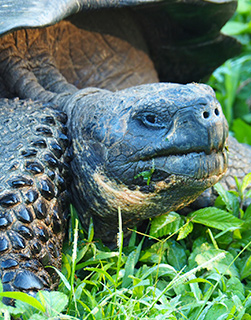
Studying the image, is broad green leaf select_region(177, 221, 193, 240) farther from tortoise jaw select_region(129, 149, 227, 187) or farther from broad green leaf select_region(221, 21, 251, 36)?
broad green leaf select_region(221, 21, 251, 36)

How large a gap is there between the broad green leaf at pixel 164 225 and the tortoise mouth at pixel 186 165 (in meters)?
0.25

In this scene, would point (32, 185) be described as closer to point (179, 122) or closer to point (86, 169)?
point (86, 169)

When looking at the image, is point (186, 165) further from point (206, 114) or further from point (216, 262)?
point (216, 262)

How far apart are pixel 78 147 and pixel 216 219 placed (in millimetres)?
597

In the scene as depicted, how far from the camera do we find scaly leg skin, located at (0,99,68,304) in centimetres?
143

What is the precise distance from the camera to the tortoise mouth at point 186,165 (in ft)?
5.09

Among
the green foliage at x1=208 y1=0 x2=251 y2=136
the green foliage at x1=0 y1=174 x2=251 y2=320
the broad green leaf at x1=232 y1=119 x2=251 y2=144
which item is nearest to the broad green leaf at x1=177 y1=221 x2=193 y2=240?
the green foliage at x1=0 y1=174 x2=251 y2=320

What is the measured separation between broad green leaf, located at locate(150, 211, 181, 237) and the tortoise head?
0.23ft

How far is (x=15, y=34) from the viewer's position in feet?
7.13

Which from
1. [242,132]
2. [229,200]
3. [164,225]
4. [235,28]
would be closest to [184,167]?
[164,225]

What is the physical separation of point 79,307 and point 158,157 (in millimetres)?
528

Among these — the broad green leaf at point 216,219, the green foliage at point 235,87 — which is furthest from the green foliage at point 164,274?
the green foliage at point 235,87

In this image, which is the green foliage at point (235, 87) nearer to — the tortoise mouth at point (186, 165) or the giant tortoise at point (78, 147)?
the giant tortoise at point (78, 147)

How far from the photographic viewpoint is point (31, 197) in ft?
5.02
